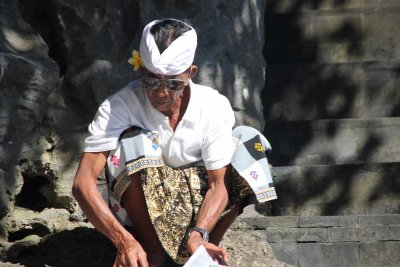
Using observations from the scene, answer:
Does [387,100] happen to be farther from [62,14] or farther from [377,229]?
[62,14]

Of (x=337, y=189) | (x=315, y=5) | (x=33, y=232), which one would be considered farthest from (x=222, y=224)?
(x=315, y=5)

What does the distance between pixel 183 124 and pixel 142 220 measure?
20.5 inches

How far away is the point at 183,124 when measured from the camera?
5.02 m

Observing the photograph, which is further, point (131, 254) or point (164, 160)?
point (164, 160)

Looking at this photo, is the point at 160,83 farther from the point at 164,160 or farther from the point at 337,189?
the point at 337,189

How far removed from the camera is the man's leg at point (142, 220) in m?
4.92

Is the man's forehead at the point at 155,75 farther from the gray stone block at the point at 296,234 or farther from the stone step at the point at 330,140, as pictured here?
the stone step at the point at 330,140

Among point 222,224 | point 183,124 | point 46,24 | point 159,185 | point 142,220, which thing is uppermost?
point 46,24

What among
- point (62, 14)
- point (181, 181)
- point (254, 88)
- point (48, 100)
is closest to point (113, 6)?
point (62, 14)

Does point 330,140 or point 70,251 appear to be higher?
point 70,251

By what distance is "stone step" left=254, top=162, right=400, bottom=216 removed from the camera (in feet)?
22.0

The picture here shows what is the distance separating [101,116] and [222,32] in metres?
1.74

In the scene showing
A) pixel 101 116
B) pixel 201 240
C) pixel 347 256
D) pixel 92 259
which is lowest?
pixel 347 256

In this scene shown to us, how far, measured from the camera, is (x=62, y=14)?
609cm
